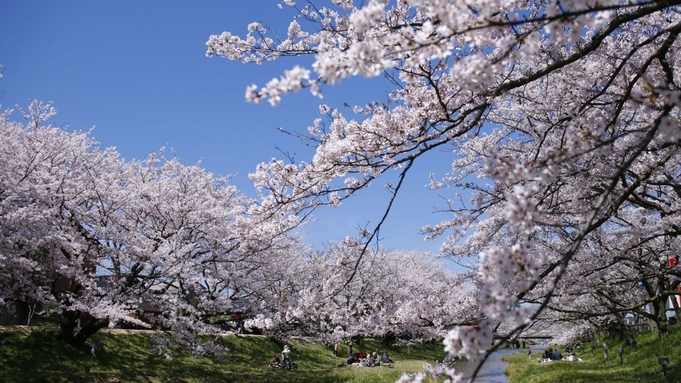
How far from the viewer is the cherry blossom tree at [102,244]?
11531mm

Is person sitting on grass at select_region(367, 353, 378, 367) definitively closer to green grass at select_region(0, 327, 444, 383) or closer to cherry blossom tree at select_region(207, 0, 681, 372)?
green grass at select_region(0, 327, 444, 383)

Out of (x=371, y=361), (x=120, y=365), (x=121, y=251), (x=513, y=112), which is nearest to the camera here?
(x=513, y=112)

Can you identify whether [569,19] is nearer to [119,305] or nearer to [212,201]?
[119,305]

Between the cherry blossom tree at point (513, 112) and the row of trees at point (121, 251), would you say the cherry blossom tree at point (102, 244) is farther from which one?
the cherry blossom tree at point (513, 112)

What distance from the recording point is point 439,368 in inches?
127

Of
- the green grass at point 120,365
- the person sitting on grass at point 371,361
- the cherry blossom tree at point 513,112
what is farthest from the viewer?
the person sitting on grass at point 371,361

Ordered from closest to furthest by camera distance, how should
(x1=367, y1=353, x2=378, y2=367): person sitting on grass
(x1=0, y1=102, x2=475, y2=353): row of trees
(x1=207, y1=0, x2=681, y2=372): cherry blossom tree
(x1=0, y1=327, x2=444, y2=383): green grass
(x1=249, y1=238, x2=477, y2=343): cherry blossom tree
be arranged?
(x1=207, y1=0, x2=681, y2=372): cherry blossom tree → (x1=249, y1=238, x2=477, y2=343): cherry blossom tree → (x1=0, y1=102, x2=475, y2=353): row of trees → (x1=0, y1=327, x2=444, y2=383): green grass → (x1=367, y1=353, x2=378, y2=367): person sitting on grass

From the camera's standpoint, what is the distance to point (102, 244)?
42.1ft

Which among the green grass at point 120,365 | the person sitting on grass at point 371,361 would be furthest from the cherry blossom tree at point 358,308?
the person sitting on grass at point 371,361

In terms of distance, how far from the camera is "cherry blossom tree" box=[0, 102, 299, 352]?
11.5m

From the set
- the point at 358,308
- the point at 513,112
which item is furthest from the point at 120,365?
the point at 513,112

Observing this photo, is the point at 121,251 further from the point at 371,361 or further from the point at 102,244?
the point at 371,361

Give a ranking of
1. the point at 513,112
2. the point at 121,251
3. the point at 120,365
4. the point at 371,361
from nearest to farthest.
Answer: the point at 513,112 < the point at 121,251 < the point at 120,365 < the point at 371,361

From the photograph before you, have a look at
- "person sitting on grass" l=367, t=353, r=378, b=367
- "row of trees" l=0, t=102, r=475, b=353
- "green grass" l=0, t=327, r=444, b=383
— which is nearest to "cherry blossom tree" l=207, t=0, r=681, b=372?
"row of trees" l=0, t=102, r=475, b=353
